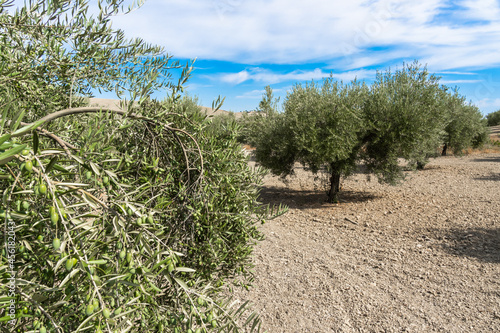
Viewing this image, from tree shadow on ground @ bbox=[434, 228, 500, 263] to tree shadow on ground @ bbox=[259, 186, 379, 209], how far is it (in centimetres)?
430

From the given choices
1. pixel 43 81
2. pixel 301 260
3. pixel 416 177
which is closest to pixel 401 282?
pixel 301 260

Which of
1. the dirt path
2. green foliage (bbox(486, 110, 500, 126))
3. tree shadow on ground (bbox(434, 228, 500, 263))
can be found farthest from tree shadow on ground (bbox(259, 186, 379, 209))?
green foliage (bbox(486, 110, 500, 126))

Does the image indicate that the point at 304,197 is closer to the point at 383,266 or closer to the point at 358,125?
the point at 358,125

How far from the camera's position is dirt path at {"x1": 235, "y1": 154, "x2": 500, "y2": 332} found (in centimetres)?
488

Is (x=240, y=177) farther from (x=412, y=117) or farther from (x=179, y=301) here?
(x=412, y=117)

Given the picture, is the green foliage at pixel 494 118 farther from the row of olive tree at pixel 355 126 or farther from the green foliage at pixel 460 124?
the row of olive tree at pixel 355 126

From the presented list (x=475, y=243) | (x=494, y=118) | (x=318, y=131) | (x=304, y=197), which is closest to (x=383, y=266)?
(x=475, y=243)

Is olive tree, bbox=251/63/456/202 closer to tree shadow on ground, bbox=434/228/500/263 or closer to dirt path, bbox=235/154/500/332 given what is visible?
dirt path, bbox=235/154/500/332

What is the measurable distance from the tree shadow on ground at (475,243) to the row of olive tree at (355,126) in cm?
358

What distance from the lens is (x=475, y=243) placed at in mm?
7699

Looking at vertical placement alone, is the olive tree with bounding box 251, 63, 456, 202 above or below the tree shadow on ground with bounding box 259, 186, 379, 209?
above

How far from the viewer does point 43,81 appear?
2.81 m

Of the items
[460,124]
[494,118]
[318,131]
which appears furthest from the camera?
[494,118]

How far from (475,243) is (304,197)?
6.56 m
